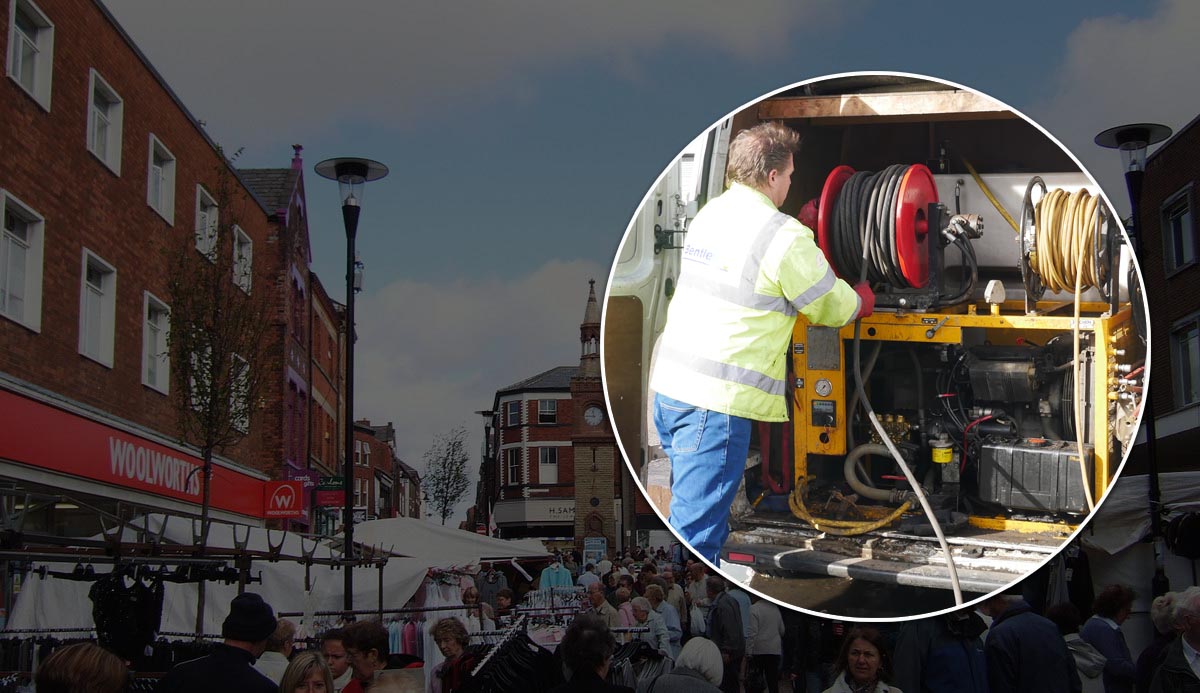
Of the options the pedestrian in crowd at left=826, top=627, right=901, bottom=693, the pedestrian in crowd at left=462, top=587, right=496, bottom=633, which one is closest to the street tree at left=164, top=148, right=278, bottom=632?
the pedestrian in crowd at left=462, top=587, right=496, bottom=633

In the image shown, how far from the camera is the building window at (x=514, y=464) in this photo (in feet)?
262

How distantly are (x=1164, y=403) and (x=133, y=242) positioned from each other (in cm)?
1955

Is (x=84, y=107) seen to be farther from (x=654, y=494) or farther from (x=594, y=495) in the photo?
(x=594, y=495)

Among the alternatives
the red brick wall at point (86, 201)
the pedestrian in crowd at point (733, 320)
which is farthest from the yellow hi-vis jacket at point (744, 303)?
the red brick wall at point (86, 201)

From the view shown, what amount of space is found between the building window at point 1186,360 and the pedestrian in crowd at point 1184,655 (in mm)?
19682

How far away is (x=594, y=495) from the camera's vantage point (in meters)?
73.1

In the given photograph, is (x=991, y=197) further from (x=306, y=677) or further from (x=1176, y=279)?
(x=1176, y=279)

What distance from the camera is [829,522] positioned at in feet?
11.4

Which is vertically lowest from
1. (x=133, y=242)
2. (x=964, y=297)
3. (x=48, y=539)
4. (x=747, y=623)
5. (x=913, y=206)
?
(x=747, y=623)

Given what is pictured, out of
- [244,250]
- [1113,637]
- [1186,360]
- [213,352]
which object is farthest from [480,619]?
[1186,360]

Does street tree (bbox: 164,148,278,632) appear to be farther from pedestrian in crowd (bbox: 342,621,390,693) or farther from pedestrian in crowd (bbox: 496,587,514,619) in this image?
pedestrian in crowd (bbox: 342,621,390,693)

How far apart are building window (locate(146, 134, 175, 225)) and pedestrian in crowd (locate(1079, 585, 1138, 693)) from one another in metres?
15.8

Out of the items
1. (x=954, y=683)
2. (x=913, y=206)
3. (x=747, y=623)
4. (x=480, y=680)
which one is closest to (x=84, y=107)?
(x=747, y=623)

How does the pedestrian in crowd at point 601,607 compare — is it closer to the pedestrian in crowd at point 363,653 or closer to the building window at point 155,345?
the pedestrian in crowd at point 363,653
